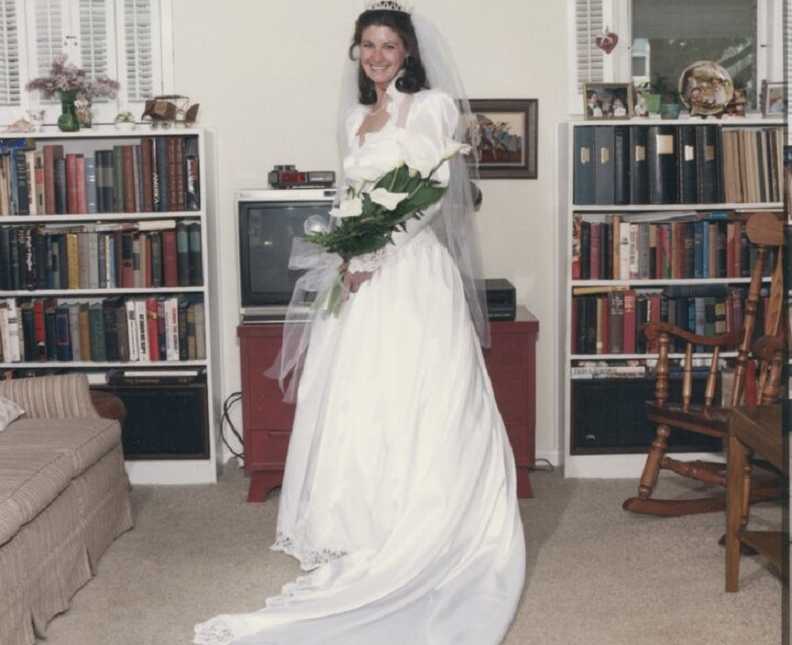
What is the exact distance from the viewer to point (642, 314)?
468 centimetres

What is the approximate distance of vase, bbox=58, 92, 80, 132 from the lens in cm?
452

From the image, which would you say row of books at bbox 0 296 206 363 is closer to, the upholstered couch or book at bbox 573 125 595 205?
the upholstered couch

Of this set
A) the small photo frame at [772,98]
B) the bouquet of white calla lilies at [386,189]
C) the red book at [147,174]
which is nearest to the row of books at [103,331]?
the red book at [147,174]

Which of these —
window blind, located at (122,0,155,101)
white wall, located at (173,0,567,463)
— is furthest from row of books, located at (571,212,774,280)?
window blind, located at (122,0,155,101)

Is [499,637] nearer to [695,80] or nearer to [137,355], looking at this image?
[137,355]

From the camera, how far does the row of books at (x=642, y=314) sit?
466cm

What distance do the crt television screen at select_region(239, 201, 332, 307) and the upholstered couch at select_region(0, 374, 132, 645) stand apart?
0.96m

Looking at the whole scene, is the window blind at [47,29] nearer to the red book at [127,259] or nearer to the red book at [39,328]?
the red book at [127,259]

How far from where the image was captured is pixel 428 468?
125 inches

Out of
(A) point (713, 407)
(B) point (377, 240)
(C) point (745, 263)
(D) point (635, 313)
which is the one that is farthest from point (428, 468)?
(C) point (745, 263)

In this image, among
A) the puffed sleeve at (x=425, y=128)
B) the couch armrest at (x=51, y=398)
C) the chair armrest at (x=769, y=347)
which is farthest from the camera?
the couch armrest at (x=51, y=398)

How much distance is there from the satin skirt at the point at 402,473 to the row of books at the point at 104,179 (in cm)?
137

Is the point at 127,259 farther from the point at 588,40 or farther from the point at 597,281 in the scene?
the point at 588,40

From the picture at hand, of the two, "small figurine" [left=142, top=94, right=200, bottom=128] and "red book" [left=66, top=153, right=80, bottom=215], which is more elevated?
"small figurine" [left=142, top=94, right=200, bottom=128]
